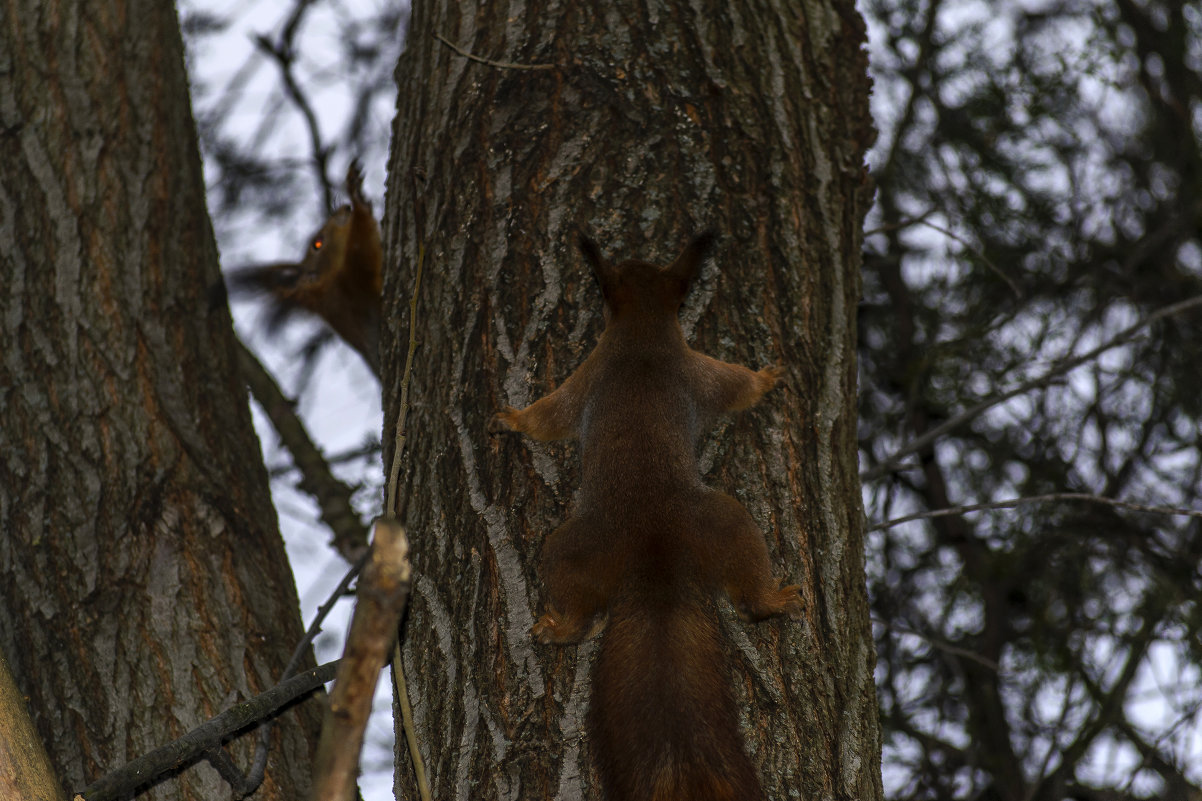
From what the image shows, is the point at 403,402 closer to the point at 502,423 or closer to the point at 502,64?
the point at 502,423

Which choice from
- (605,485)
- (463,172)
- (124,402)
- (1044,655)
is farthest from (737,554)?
(1044,655)

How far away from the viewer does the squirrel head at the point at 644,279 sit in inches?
98.2

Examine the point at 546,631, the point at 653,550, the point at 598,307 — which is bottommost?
the point at 546,631

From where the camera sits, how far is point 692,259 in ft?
8.21

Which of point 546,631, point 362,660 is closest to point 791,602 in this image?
point 546,631

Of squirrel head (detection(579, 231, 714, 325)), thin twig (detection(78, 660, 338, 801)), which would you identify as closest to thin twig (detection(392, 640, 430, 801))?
thin twig (detection(78, 660, 338, 801))

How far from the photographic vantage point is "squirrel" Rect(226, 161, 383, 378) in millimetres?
4785

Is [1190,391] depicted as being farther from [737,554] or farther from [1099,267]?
[737,554]

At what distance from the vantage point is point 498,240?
260 centimetres

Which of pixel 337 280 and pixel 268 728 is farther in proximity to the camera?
pixel 337 280

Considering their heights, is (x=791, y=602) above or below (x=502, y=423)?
below

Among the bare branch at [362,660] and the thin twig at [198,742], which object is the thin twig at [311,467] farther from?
the bare branch at [362,660]

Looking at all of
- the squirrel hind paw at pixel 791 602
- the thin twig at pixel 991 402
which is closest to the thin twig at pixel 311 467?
the thin twig at pixel 991 402

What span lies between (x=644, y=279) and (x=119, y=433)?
4.62 feet
